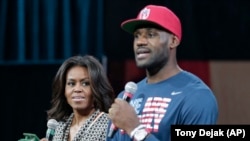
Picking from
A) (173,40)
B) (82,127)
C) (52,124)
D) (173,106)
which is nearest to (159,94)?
(173,106)

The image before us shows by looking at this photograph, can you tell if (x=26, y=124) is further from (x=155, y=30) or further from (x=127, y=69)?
(x=155, y=30)

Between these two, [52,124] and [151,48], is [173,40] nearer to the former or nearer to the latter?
[151,48]

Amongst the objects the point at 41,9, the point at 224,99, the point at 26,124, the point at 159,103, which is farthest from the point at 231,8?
the point at 159,103

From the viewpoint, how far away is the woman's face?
3.12m

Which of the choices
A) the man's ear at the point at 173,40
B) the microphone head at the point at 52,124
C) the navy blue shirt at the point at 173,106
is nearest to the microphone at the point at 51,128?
the microphone head at the point at 52,124

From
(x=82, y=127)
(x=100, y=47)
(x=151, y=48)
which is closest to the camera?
(x=151, y=48)

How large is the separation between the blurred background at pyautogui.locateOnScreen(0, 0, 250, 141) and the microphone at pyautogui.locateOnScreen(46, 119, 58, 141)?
1.32m

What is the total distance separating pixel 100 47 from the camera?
14.6 feet

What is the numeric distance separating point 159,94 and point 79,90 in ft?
2.01

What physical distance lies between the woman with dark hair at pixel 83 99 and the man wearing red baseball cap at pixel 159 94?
37 cm

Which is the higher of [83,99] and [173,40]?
[173,40]

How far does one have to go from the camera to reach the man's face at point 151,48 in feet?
8.74

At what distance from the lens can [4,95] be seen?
455 centimetres

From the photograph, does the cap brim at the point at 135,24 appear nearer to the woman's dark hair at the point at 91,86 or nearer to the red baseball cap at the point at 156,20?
the red baseball cap at the point at 156,20
